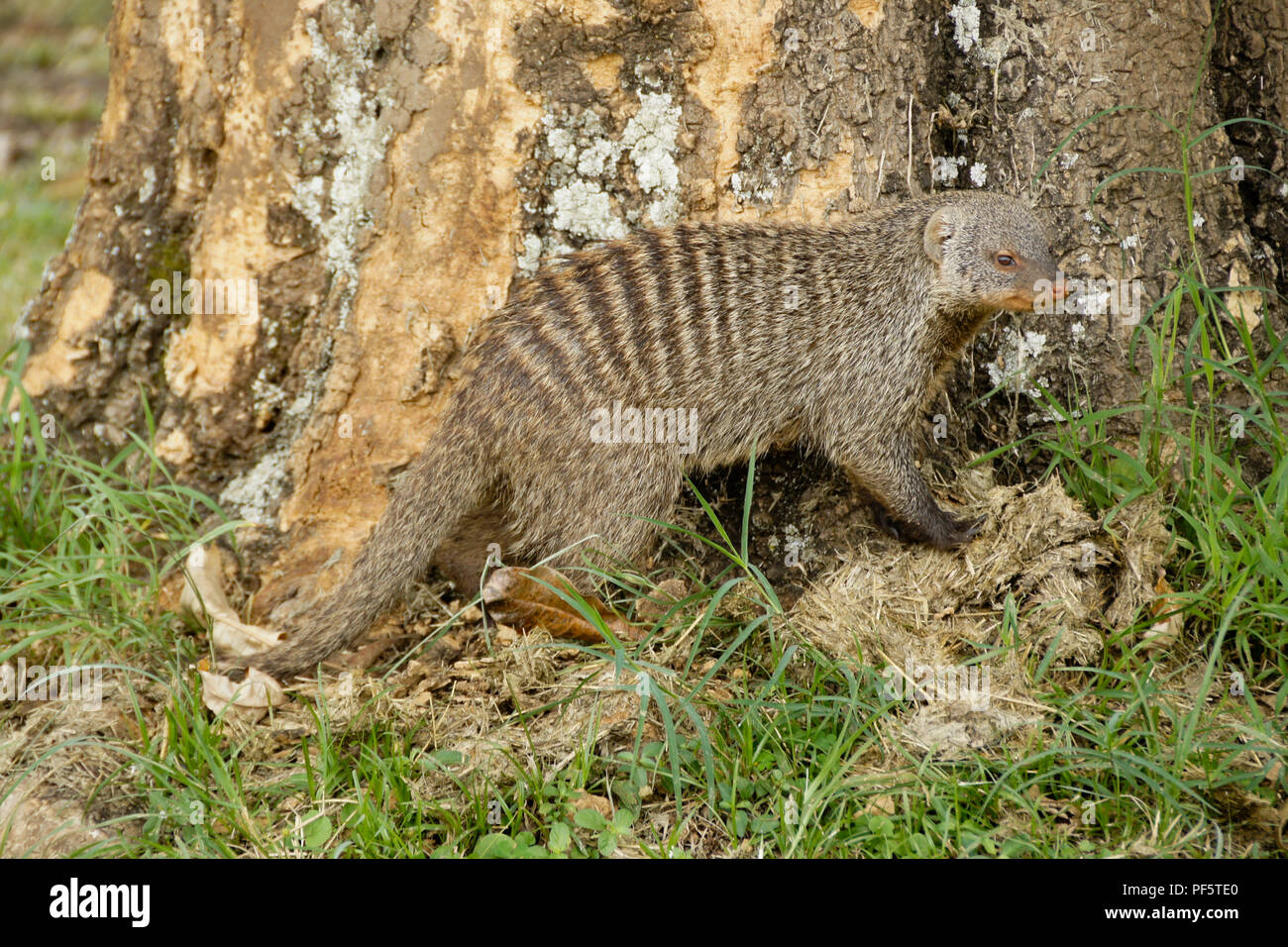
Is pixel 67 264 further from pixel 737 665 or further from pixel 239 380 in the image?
pixel 737 665

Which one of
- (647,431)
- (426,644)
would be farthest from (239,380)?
(647,431)

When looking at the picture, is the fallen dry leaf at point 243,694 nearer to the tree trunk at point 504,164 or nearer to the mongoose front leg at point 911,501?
the tree trunk at point 504,164

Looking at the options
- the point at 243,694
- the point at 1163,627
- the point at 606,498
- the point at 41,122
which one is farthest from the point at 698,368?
the point at 41,122

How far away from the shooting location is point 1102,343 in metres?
3.11

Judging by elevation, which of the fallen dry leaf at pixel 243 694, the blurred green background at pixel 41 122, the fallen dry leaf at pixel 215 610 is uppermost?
the blurred green background at pixel 41 122

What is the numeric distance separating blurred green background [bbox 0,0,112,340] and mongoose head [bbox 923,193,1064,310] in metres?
3.49

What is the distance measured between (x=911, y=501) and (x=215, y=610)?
1887mm

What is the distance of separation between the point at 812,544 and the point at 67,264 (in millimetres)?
2400

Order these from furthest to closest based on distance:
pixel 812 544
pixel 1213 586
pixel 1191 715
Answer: pixel 812 544, pixel 1213 586, pixel 1191 715

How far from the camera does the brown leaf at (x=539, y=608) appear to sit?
2834 mm

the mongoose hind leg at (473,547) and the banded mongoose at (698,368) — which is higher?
the banded mongoose at (698,368)

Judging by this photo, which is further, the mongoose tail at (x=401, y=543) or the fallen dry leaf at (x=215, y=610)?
the fallen dry leaf at (x=215, y=610)

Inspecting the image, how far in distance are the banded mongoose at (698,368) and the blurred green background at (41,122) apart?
93.7 inches

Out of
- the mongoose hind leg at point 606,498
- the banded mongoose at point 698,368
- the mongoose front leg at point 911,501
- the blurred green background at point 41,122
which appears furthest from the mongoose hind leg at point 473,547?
the blurred green background at point 41,122
